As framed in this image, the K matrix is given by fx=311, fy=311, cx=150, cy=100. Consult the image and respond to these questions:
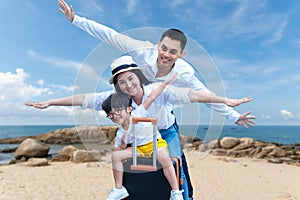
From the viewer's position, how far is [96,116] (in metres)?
1.90

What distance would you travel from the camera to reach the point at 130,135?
71.3 inches

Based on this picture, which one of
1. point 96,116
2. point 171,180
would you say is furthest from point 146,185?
point 96,116

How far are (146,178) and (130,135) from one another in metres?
0.36

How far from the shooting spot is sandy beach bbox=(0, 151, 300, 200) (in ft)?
20.3

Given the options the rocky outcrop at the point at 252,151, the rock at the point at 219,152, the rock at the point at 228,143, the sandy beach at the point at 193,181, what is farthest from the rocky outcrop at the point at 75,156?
the rock at the point at 228,143

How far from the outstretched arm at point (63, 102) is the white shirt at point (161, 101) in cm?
3

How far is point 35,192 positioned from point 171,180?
5090 millimetres

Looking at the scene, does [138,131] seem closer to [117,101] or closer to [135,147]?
[135,147]

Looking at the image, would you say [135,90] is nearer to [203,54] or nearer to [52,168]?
[203,54]

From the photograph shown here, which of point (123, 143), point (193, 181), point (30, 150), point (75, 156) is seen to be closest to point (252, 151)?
point (193, 181)

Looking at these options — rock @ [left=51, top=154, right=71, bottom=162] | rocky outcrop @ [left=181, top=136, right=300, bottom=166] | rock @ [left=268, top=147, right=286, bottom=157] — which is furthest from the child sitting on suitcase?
rock @ [left=268, top=147, right=286, bottom=157]

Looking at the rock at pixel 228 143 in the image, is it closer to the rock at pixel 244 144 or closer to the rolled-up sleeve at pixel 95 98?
the rock at pixel 244 144

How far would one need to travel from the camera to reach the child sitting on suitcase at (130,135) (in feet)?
5.84

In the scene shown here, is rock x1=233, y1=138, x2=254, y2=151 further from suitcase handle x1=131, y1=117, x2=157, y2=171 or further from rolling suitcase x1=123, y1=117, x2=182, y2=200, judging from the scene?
suitcase handle x1=131, y1=117, x2=157, y2=171
